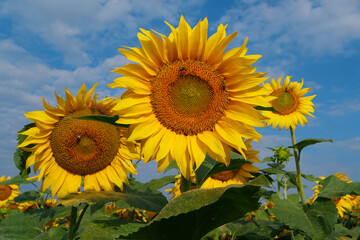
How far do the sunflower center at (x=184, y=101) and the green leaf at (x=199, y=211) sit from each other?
0.72 metres

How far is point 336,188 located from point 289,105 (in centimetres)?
271

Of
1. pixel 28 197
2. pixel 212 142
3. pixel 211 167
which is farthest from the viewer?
pixel 28 197

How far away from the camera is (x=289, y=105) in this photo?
6.92m

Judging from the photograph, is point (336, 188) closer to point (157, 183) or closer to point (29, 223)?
point (157, 183)

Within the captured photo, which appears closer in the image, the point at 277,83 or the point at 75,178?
the point at 75,178

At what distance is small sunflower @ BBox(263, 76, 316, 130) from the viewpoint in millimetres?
6629

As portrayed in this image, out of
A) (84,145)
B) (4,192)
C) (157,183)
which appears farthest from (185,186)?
(4,192)

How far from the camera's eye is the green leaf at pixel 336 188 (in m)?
4.15

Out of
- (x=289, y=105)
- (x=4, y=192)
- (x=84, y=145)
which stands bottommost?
(x=4, y=192)

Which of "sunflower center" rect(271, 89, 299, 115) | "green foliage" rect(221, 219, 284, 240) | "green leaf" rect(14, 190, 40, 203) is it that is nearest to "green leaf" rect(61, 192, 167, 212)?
"green foliage" rect(221, 219, 284, 240)

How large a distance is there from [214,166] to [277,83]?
16.9 feet

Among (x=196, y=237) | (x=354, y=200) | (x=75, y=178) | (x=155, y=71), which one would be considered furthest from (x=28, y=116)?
(x=354, y=200)

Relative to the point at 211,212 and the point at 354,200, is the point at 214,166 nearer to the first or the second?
the point at 211,212

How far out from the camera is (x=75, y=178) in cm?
359
